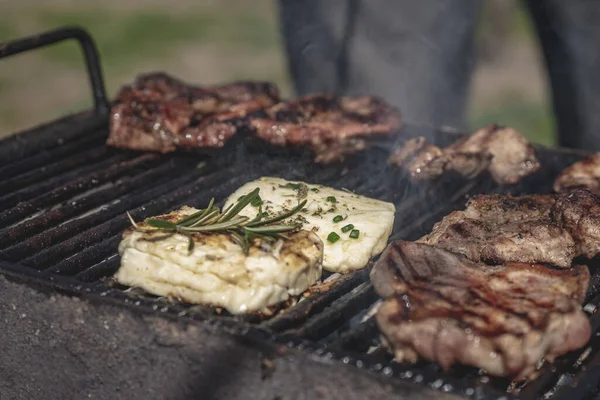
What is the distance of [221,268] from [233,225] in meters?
0.28

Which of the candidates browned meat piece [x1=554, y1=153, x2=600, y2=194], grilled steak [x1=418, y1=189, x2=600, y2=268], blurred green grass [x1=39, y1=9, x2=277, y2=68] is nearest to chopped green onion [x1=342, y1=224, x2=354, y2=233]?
grilled steak [x1=418, y1=189, x2=600, y2=268]

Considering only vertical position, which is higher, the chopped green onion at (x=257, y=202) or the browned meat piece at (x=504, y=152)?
the chopped green onion at (x=257, y=202)

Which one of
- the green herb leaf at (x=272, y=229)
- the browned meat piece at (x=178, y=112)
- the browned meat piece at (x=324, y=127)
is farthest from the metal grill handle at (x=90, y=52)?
the green herb leaf at (x=272, y=229)

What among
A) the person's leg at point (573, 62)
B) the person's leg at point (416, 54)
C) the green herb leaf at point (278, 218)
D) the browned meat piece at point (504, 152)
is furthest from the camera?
the person's leg at point (416, 54)

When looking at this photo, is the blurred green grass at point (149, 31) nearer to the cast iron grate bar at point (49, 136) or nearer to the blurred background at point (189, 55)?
the blurred background at point (189, 55)

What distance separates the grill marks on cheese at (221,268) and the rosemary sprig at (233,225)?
0.03 meters

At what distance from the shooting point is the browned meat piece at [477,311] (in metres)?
2.88

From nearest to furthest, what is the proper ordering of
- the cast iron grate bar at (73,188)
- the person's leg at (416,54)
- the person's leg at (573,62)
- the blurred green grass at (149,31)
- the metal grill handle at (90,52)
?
1. the cast iron grate bar at (73,188)
2. the metal grill handle at (90,52)
3. the person's leg at (573,62)
4. the person's leg at (416,54)
5. the blurred green grass at (149,31)

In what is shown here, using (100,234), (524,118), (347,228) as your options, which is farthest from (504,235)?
(524,118)

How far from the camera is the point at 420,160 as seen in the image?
15.5 ft

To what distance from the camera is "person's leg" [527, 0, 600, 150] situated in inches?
268

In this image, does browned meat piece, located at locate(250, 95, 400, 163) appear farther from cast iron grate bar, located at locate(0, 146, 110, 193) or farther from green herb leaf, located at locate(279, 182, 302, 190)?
cast iron grate bar, located at locate(0, 146, 110, 193)

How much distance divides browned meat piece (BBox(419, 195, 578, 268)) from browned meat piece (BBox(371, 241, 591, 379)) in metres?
0.28

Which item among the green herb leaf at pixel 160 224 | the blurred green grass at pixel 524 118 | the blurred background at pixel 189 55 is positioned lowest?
the blurred green grass at pixel 524 118
